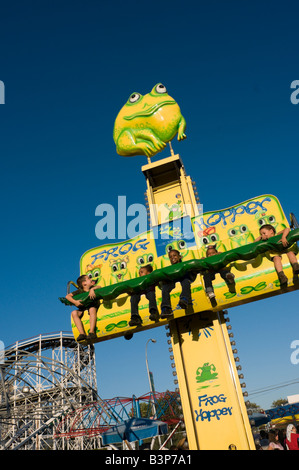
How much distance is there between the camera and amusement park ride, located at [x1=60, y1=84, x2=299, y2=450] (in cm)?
716

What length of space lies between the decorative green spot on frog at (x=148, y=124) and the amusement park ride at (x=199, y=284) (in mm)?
887

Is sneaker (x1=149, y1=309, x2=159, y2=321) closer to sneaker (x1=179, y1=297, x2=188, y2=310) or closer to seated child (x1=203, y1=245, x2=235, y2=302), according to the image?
sneaker (x1=179, y1=297, x2=188, y2=310)

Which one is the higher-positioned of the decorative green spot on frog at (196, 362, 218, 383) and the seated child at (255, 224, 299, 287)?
the seated child at (255, 224, 299, 287)

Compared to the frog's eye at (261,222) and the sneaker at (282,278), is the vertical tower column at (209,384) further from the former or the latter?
the frog's eye at (261,222)

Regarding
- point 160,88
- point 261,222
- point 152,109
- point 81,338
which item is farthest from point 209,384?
point 160,88

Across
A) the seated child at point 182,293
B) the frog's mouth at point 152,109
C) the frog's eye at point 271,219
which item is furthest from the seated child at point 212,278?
the frog's mouth at point 152,109

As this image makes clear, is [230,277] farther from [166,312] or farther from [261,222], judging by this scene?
[261,222]

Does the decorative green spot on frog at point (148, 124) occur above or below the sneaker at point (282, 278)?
above

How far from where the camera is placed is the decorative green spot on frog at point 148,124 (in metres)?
10.7

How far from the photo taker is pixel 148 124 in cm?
1084

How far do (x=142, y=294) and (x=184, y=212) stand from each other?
2829 mm

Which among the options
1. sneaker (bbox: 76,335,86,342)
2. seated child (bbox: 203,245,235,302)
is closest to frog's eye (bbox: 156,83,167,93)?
seated child (bbox: 203,245,235,302)

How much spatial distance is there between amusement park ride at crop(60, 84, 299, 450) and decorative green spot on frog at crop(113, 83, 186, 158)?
0.89m

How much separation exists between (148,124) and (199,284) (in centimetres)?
573
